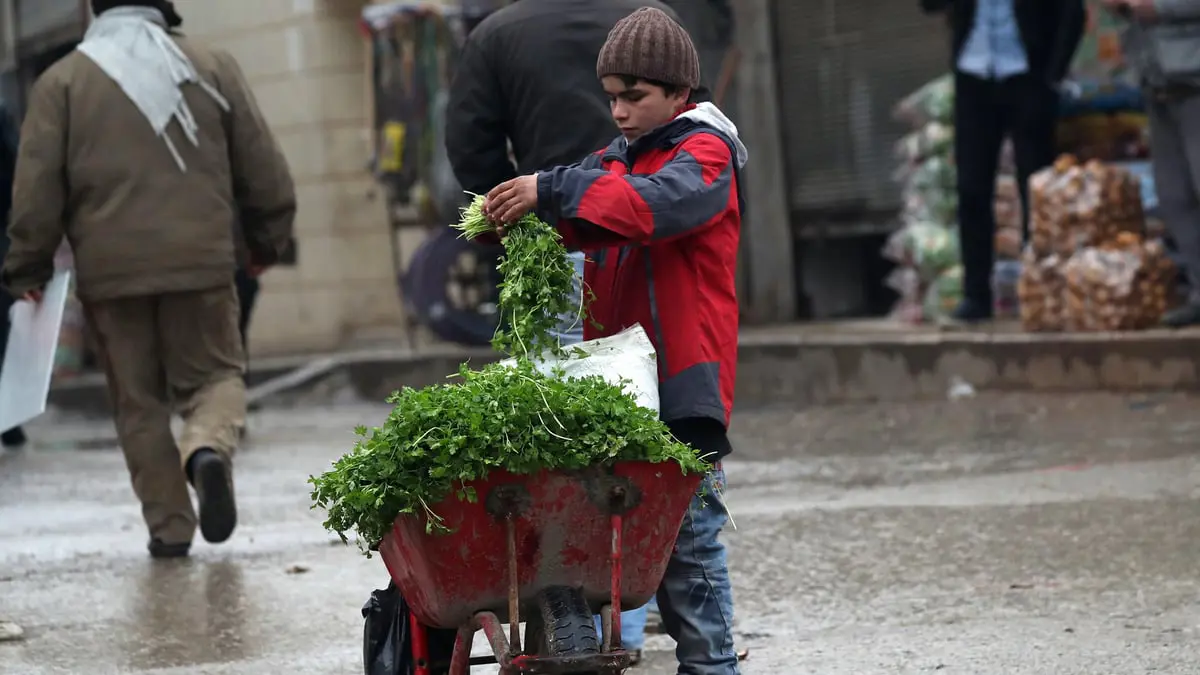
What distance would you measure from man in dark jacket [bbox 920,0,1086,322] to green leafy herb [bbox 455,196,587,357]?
7.10 meters

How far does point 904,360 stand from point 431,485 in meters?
7.10

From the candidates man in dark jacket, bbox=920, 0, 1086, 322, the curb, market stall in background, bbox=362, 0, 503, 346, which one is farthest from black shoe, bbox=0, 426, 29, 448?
man in dark jacket, bbox=920, 0, 1086, 322

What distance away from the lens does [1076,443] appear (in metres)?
8.17

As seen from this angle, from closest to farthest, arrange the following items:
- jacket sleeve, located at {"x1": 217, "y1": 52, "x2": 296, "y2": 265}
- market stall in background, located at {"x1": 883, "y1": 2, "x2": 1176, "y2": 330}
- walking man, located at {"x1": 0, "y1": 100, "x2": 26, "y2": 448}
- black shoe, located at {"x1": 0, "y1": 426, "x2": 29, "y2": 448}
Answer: jacket sleeve, located at {"x1": 217, "y1": 52, "x2": 296, "y2": 265}
market stall in background, located at {"x1": 883, "y1": 2, "x2": 1176, "y2": 330}
walking man, located at {"x1": 0, "y1": 100, "x2": 26, "y2": 448}
black shoe, located at {"x1": 0, "y1": 426, "x2": 29, "y2": 448}

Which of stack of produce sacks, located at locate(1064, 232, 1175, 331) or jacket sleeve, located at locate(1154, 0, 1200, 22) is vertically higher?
jacket sleeve, located at locate(1154, 0, 1200, 22)

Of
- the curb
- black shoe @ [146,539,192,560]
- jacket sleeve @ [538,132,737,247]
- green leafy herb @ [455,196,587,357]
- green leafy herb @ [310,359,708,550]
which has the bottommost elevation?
the curb

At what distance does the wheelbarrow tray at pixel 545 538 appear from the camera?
139 inches

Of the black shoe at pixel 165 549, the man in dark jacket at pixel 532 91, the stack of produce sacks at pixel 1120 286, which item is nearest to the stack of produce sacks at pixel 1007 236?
the stack of produce sacks at pixel 1120 286

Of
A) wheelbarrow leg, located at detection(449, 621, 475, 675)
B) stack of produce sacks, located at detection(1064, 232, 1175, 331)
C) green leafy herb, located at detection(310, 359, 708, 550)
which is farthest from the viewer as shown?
stack of produce sacks, located at detection(1064, 232, 1175, 331)

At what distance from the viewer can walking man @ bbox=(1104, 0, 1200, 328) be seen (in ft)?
29.6

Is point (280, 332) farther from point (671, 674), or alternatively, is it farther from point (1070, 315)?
point (671, 674)

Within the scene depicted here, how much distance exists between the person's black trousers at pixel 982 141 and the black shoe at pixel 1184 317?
1211mm

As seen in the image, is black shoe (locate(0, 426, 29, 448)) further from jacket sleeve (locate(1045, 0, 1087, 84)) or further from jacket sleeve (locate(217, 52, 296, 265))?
jacket sleeve (locate(1045, 0, 1087, 84))

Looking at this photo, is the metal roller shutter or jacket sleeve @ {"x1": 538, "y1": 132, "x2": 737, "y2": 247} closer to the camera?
jacket sleeve @ {"x1": 538, "y1": 132, "x2": 737, "y2": 247}
